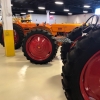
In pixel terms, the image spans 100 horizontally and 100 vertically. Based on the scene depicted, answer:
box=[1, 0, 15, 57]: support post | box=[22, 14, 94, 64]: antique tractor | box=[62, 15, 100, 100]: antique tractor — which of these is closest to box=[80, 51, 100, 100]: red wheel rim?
box=[62, 15, 100, 100]: antique tractor

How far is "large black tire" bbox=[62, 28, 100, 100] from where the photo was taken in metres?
1.26

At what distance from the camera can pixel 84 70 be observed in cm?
134

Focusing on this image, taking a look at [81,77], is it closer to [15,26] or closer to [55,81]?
[55,81]

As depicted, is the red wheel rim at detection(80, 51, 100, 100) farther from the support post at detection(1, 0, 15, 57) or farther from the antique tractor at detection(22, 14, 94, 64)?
the support post at detection(1, 0, 15, 57)

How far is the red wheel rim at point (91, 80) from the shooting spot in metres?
1.35

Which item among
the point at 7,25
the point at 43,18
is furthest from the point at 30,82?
the point at 43,18

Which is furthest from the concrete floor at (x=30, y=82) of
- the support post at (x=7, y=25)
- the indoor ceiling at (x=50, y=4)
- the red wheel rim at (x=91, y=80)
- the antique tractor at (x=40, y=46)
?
the indoor ceiling at (x=50, y=4)

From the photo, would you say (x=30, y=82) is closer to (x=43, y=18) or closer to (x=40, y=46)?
(x=40, y=46)

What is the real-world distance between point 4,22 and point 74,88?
409 centimetres

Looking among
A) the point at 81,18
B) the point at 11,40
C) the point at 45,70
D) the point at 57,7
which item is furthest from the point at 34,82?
the point at 81,18

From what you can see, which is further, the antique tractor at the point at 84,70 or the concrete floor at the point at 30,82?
the concrete floor at the point at 30,82

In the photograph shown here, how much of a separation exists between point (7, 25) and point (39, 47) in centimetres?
169

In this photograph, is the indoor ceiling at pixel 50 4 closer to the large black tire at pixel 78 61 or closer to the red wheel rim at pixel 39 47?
the red wheel rim at pixel 39 47

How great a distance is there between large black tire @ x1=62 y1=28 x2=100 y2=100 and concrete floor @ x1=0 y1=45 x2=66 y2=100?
808 mm
